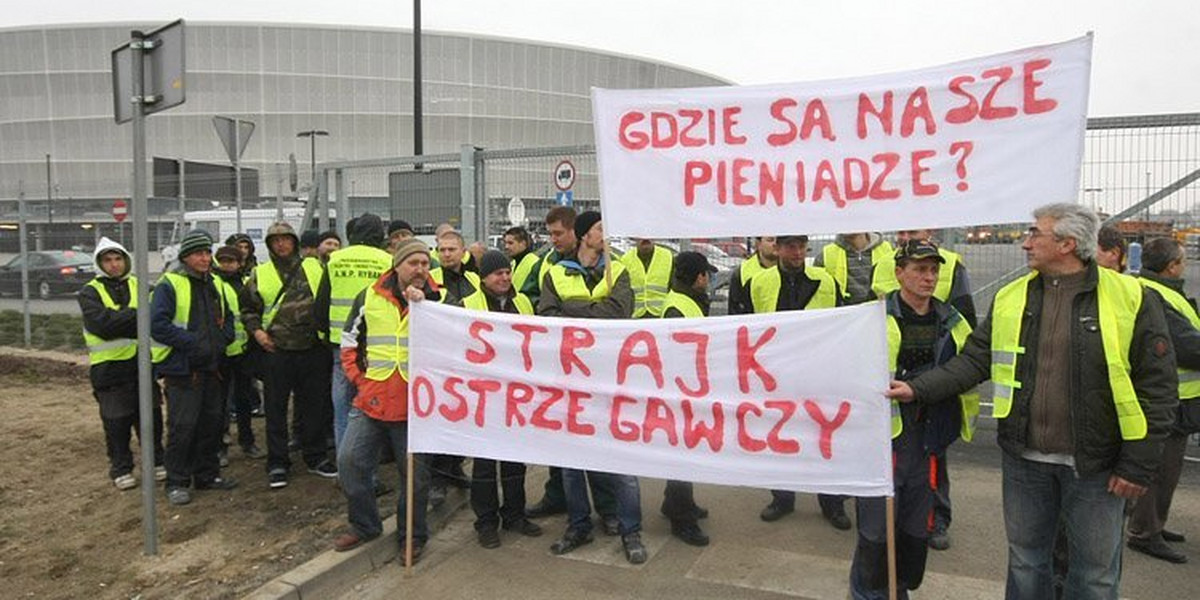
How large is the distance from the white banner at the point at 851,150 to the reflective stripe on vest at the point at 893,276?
3.71 feet

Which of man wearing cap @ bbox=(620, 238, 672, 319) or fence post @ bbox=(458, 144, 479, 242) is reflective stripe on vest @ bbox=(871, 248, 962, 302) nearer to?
man wearing cap @ bbox=(620, 238, 672, 319)

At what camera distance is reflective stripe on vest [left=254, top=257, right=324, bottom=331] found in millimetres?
5791

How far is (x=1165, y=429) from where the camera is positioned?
2.93 m

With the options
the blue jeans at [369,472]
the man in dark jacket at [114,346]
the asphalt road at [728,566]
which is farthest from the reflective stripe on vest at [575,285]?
the man in dark jacket at [114,346]

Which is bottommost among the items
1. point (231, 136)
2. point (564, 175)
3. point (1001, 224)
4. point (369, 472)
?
point (369, 472)

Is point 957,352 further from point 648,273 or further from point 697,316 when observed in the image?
point 648,273

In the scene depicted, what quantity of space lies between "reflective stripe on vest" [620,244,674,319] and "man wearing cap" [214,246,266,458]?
289cm

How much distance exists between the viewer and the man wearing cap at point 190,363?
538cm

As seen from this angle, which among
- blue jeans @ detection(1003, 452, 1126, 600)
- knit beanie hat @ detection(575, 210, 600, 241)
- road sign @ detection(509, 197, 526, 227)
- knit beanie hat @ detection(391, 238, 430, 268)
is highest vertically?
road sign @ detection(509, 197, 526, 227)

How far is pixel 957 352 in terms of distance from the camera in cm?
367

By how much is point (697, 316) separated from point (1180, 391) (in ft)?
8.22

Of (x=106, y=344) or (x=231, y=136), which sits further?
(x=231, y=136)

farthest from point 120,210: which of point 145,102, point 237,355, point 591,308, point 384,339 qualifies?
point 591,308

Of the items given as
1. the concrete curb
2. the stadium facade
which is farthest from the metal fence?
the stadium facade
